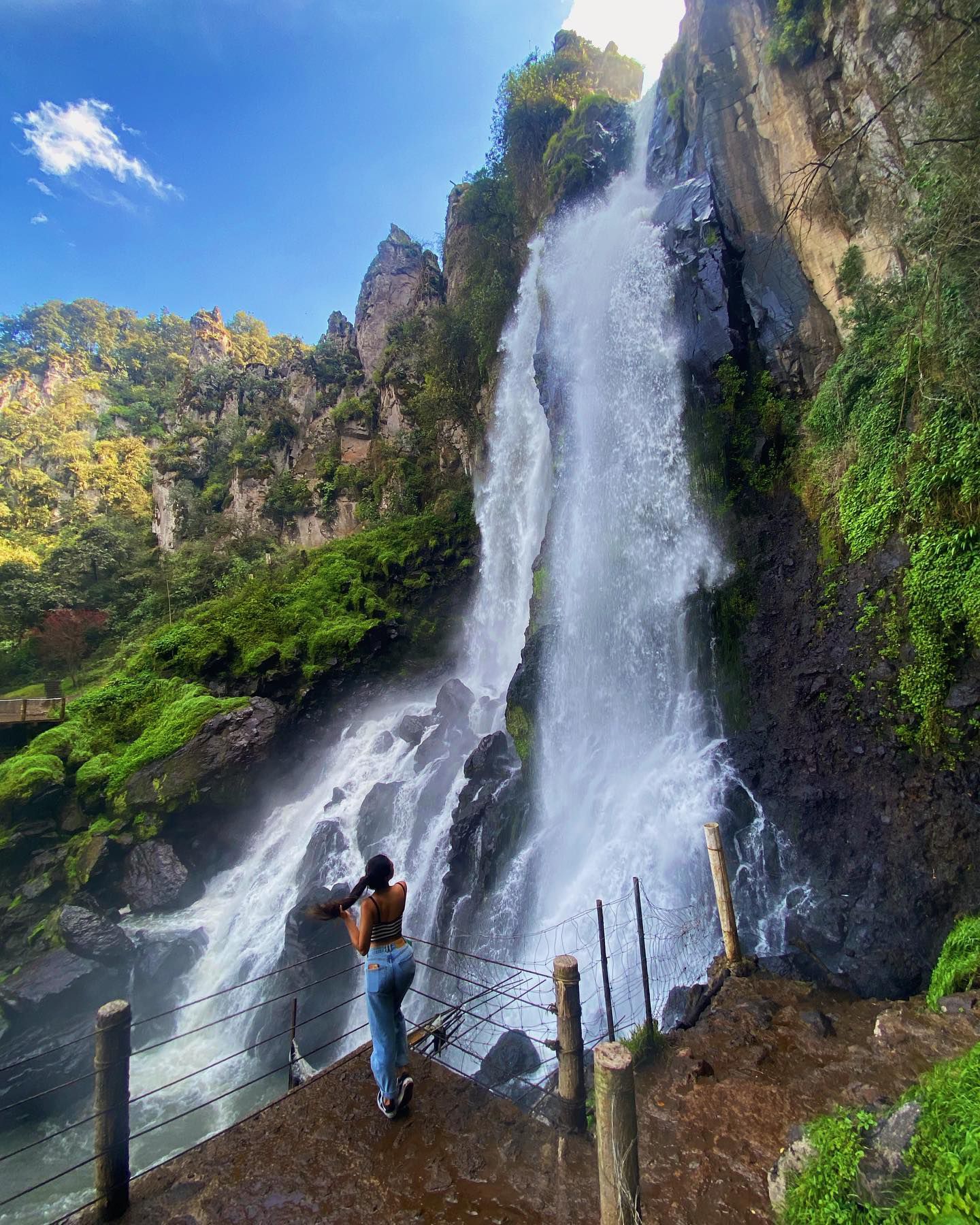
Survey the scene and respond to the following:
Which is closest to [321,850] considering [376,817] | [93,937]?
[376,817]

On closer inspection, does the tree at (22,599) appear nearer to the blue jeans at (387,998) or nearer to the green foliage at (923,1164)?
the blue jeans at (387,998)

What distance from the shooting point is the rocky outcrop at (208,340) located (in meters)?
44.2

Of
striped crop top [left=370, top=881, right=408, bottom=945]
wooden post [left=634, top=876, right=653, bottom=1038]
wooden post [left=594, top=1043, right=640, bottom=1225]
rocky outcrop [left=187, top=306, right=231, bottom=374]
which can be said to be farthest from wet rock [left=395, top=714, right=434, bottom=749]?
rocky outcrop [left=187, top=306, right=231, bottom=374]

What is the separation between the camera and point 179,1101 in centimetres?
839

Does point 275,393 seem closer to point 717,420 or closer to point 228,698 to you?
point 228,698


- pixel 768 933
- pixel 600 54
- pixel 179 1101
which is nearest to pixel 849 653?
pixel 768 933

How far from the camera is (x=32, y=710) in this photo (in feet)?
50.3

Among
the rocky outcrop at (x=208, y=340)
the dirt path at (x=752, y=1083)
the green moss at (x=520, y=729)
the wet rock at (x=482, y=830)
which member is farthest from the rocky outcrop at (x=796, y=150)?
the rocky outcrop at (x=208, y=340)

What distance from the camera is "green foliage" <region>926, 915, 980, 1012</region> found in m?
5.00

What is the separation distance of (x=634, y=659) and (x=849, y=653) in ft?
13.0

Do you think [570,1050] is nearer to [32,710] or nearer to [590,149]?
[32,710]

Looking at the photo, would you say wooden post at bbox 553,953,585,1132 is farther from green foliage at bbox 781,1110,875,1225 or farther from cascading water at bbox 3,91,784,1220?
cascading water at bbox 3,91,784,1220

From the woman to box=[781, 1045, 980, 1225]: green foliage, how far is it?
216 cm

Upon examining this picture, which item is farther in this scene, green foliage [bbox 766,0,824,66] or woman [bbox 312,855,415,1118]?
green foliage [bbox 766,0,824,66]
